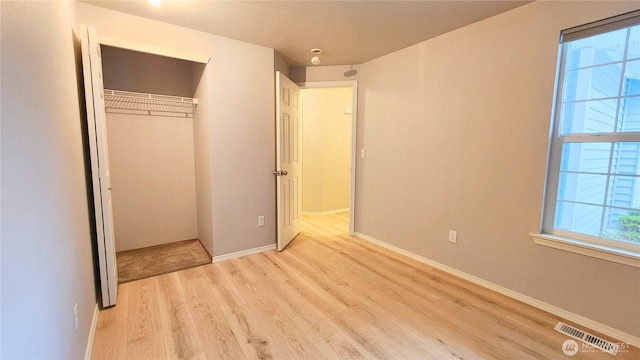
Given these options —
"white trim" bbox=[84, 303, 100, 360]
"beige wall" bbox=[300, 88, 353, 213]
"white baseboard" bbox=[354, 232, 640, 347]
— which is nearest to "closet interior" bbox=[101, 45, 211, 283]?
"white trim" bbox=[84, 303, 100, 360]

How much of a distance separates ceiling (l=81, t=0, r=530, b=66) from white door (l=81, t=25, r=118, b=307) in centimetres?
58

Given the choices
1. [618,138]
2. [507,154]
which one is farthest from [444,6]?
[618,138]

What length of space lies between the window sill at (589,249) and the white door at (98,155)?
10.2ft

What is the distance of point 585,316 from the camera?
1.85 m

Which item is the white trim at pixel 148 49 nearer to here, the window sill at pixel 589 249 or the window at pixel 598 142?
the window at pixel 598 142

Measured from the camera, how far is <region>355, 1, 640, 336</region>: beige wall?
1.86 meters

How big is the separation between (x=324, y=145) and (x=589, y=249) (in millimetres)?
3611

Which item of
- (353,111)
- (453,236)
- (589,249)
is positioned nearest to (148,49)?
(353,111)

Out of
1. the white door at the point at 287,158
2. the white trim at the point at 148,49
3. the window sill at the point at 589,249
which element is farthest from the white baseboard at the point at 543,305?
the white trim at the point at 148,49

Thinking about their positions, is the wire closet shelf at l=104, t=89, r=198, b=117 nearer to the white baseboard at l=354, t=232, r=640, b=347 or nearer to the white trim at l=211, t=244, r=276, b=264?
the white trim at l=211, t=244, r=276, b=264

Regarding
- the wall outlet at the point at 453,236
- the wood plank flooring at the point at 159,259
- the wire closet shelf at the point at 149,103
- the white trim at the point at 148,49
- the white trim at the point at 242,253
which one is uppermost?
the white trim at the point at 148,49

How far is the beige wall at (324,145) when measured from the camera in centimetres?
476

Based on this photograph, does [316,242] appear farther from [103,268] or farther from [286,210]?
[103,268]

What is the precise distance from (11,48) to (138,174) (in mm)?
2548
